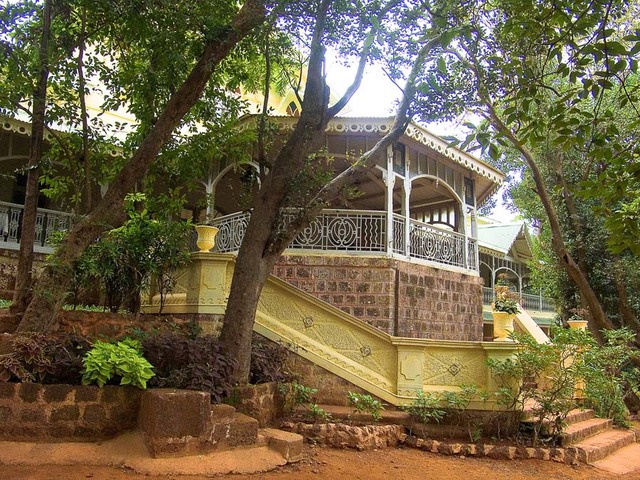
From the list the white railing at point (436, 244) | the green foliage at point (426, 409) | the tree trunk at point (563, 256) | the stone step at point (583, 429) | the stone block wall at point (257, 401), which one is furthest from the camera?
the white railing at point (436, 244)

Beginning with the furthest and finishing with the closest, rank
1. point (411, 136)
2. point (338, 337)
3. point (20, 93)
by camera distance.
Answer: point (411, 136), point (338, 337), point (20, 93)

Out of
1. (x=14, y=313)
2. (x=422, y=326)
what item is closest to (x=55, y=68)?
(x=14, y=313)

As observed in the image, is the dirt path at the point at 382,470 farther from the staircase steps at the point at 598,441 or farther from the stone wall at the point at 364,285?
the stone wall at the point at 364,285

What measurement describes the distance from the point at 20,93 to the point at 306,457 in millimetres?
5424

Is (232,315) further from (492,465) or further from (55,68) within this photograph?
(55,68)

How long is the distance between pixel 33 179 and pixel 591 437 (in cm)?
842

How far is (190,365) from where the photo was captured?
515 cm

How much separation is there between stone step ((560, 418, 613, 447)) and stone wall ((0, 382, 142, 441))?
544cm

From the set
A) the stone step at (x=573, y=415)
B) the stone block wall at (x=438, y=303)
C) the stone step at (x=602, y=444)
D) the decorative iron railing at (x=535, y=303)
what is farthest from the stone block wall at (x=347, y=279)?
the decorative iron railing at (x=535, y=303)

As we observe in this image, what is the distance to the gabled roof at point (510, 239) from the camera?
22.1 meters

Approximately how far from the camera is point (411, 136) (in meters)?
10.5

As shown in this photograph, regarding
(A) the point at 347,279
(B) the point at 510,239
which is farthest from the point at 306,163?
(B) the point at 510,239

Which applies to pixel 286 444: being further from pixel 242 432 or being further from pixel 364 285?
pixel 364 285

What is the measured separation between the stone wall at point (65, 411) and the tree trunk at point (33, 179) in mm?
1739
